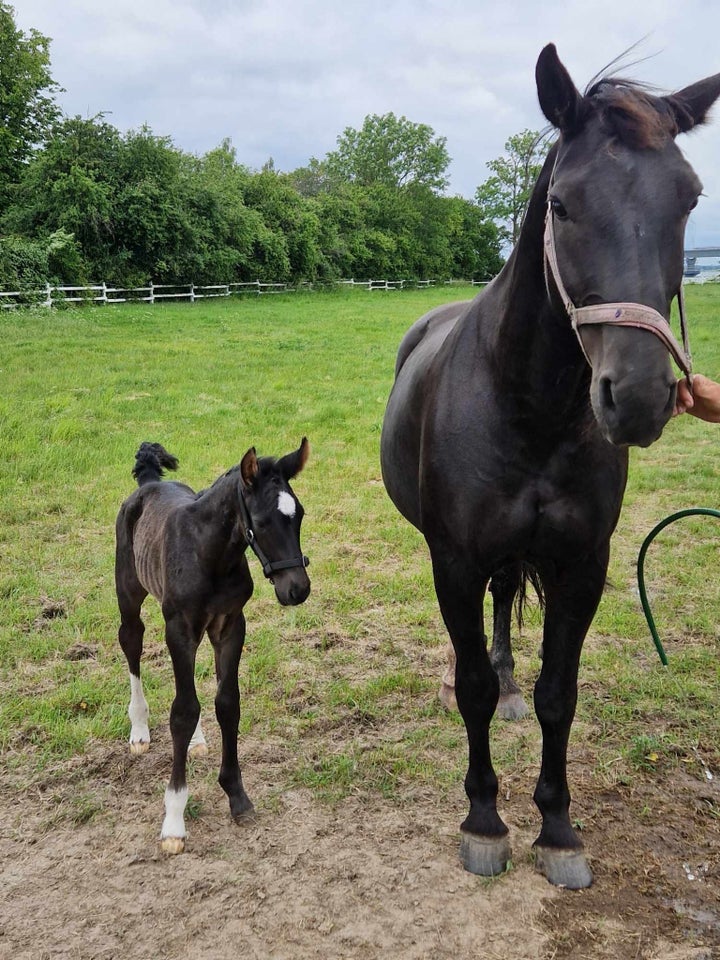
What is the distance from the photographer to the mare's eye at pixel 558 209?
6.52 feet

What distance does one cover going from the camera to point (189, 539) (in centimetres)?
305

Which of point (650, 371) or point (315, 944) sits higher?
point (650, 371)

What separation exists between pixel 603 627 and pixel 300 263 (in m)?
35.7

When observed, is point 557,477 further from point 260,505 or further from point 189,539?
point 189,539

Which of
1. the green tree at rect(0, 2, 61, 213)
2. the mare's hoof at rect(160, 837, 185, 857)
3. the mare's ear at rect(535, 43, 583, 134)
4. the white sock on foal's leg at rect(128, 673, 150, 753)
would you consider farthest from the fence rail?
the mare's ear at rect(535, 43, 583, 134)

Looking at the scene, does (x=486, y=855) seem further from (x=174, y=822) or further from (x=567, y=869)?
(x=174, y=822)

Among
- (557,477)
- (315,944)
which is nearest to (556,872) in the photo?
(315,944)

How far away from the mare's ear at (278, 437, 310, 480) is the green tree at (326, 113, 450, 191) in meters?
58.6

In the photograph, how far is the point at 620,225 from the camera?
72.9 inches

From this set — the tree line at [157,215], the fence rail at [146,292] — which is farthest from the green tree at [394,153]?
the fence rail at [146,292]

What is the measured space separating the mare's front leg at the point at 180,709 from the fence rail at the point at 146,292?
63.2 ft

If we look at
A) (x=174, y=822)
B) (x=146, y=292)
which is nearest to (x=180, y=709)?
(x=174, y=822)

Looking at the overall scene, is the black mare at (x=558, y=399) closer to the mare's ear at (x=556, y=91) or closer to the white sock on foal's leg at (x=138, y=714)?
A: the mare's ear at (x=556, y=91)

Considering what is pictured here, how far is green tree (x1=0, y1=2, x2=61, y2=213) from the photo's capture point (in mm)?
32344
